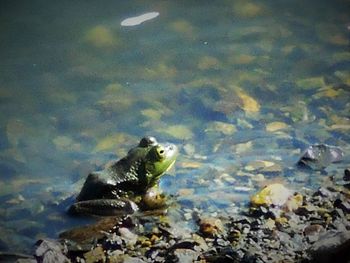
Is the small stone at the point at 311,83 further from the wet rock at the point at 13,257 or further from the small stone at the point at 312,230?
the wet rock at the point at 13,257

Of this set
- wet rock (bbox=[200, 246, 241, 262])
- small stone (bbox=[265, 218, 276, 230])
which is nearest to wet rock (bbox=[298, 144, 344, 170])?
small stone (bbox=[265, 218, 276, 230])

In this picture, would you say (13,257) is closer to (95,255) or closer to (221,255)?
(95,255)

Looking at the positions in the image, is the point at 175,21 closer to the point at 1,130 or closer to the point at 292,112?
the point at 292,112

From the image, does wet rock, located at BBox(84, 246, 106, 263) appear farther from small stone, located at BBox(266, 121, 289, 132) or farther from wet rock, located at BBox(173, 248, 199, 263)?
small stone, located at BBox(266, 121, 289, 132)

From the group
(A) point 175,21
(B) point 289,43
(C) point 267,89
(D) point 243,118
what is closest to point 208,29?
(A) point 175,21

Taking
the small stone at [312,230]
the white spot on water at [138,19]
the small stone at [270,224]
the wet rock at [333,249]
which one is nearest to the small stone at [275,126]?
the small stone at [270,224]

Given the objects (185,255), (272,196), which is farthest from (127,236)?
(272,196)
